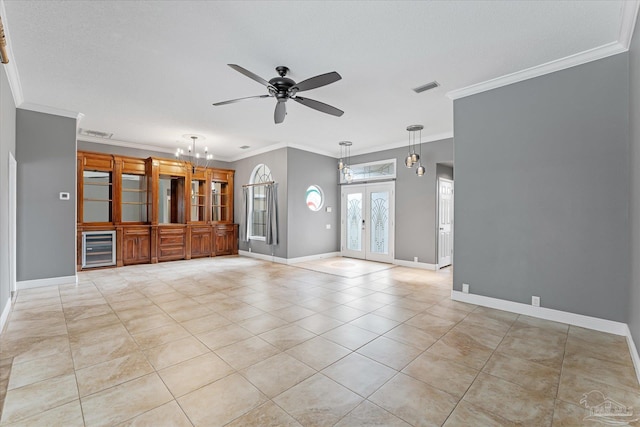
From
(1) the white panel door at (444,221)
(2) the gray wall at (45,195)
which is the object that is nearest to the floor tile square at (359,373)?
(1) the white panel door at (444,221)

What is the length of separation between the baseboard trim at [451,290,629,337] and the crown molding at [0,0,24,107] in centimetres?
583

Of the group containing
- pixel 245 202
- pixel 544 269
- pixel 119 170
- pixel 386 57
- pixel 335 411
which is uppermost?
pixel 386 57

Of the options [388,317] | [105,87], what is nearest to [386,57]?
[388,317]

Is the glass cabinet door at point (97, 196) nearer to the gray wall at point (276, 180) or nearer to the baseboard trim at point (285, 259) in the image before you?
the gray wall at point (276, 180)

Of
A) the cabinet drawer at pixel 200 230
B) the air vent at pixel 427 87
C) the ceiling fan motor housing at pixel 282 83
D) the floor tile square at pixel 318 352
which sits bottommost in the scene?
the floor tile square at pixel 318 352

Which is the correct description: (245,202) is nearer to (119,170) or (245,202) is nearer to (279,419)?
(119,170)

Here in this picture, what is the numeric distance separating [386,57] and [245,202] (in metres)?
6.24

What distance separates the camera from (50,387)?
2.15 meters

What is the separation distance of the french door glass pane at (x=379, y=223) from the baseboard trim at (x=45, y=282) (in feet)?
20.8

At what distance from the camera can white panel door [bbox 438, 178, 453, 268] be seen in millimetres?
6750

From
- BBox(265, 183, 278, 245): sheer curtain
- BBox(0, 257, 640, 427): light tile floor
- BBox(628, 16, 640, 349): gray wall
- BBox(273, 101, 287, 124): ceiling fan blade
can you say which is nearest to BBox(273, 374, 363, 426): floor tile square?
BBox(0, 257, 640, 427): light tile floor

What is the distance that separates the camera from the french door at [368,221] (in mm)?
7480

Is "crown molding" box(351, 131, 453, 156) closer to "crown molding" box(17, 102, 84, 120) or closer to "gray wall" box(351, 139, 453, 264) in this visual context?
"gray wall" box(351, 139, 453, 264)

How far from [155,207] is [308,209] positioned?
12.6ft
